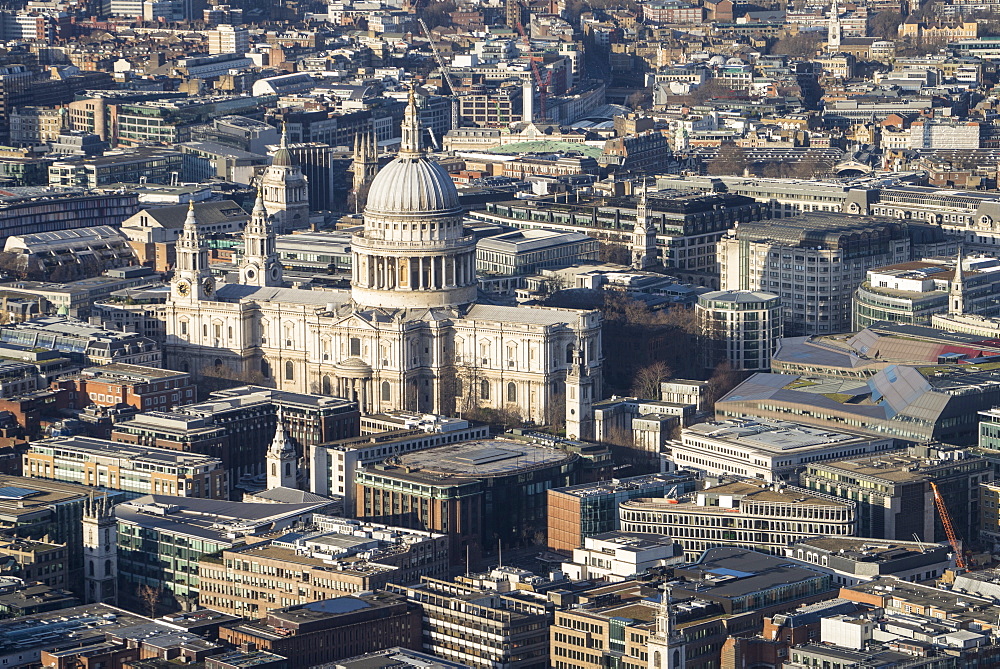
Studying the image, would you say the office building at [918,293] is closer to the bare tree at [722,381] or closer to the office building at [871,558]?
the bare tree at [722,381]

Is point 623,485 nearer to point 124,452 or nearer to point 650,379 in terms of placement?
point 124,452

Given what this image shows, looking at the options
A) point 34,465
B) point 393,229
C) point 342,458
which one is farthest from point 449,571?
point 393,229

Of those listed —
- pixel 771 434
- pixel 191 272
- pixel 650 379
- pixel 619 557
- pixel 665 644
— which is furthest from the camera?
pixel 191 272

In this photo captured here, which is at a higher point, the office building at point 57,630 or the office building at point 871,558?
the office building at point 871,558

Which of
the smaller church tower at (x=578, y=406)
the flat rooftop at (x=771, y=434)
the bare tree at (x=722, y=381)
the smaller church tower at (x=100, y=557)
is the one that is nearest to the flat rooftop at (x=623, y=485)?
the flat rooftop at (x=771, y=434)

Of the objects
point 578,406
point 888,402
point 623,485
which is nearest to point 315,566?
point 623,485

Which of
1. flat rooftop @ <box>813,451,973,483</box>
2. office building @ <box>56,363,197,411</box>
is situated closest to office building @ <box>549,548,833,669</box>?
flat rooftop @ <box>813,451,973,483</box>

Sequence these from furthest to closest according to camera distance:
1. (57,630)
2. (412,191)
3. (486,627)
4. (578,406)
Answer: (412,191), (578,406), (486,627), (57,630)
